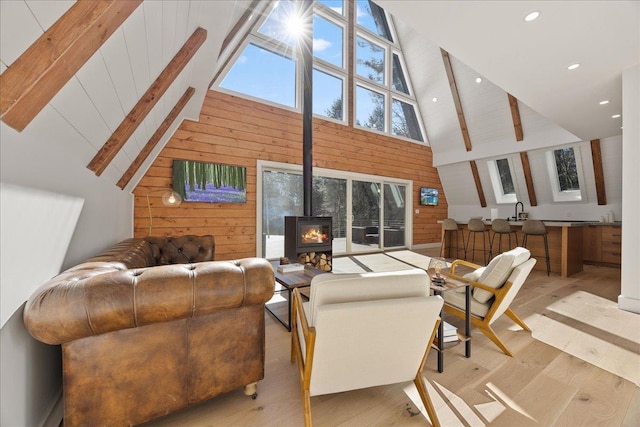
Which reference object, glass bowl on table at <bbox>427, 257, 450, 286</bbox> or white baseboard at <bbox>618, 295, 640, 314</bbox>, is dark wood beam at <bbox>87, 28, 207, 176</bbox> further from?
white baseboard at <bbox>618, 295, 640, 314</bbox>

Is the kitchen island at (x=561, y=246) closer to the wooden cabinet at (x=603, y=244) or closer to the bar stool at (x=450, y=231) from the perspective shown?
the wooden cabinet at (x=603, y=244)

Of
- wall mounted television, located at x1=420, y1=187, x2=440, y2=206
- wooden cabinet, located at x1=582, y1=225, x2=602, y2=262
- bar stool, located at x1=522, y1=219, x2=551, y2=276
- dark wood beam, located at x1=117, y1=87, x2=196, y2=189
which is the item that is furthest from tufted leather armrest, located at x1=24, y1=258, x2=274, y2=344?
wooden cabinet, located at x1=582, y1=225, x2=602, y2=262

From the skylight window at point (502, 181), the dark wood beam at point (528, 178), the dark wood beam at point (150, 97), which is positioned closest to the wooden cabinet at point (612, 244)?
the dark wood beam at point (528, 178)

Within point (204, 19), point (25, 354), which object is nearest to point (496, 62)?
point (204, 19)

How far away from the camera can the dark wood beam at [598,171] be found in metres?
5.41

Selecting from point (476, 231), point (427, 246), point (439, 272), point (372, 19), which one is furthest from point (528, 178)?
point (439, 272)

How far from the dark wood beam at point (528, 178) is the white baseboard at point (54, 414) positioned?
8.26 metres

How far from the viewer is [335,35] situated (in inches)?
247

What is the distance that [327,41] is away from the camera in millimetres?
6180

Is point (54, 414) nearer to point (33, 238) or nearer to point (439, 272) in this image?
point (33, 238)

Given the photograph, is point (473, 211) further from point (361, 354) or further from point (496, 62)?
point (361, 354)

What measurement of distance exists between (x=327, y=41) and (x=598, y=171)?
256 inches

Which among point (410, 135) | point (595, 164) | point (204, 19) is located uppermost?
point (410, 135)

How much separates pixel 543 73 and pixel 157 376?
4369 mm
